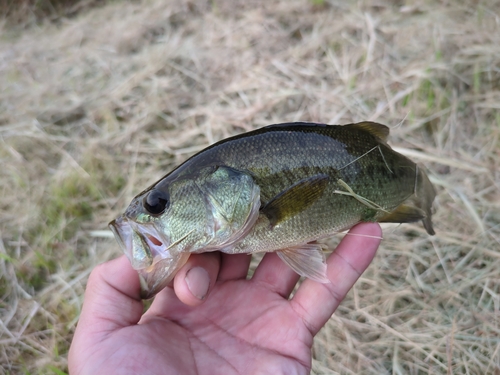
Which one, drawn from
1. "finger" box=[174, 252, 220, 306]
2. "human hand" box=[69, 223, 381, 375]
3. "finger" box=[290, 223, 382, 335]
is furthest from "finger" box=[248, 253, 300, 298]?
"finger" box=[174, 252, 220, 306]

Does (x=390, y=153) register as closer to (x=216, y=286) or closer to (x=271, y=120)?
(x=216, y=286)

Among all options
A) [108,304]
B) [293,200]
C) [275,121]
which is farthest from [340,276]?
[275,121]

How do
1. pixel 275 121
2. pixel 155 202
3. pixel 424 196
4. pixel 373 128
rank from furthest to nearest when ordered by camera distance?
pixel 275 121
pixel 424 196
pixel 373 128
pixel 155 202

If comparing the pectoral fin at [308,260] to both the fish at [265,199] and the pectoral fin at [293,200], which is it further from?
the pectoral fin at [293,200]

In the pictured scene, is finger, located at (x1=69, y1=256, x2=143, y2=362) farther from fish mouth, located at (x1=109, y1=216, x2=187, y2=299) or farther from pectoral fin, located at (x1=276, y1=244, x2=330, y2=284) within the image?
pectoral fin, located at (x1=276, y1=244, x2=330, y2=284)

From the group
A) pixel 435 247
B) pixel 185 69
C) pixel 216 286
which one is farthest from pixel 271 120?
pixel 216 286

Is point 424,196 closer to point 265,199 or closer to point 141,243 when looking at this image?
point 265,199

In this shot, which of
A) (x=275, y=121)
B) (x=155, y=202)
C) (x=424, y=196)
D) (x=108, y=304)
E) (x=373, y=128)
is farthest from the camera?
(x=275, y=121)
